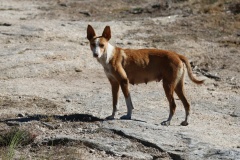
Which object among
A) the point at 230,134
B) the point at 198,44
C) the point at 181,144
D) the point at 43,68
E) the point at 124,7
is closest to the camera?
the point at 181,144

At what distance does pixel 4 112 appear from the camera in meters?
10.6

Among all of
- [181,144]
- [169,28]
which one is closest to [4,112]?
[181,144]

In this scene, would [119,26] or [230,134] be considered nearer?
[230,134]

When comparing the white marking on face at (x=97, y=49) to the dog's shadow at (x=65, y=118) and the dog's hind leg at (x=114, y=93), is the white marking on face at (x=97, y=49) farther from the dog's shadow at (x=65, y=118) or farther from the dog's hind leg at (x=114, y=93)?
the dog's shadow at (x=65, y=118)

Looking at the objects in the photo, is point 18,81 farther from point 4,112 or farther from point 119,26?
point 119,26

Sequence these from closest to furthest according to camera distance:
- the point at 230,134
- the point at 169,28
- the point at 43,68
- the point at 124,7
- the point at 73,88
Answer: the point at 230,134 < the point at 73,88 < the point at 43,68 < the point at 169,28 < the point at 124,7

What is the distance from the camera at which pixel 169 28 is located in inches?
721

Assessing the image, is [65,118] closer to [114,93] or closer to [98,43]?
[114,93]

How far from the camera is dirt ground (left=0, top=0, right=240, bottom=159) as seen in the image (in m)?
9.10

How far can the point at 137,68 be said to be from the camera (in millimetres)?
10273

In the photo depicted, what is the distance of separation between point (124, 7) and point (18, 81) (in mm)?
8928

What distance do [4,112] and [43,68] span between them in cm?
367

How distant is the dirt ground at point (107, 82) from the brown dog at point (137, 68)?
513 mm

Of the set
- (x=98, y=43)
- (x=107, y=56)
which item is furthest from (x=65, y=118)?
(x=98, y=43)
